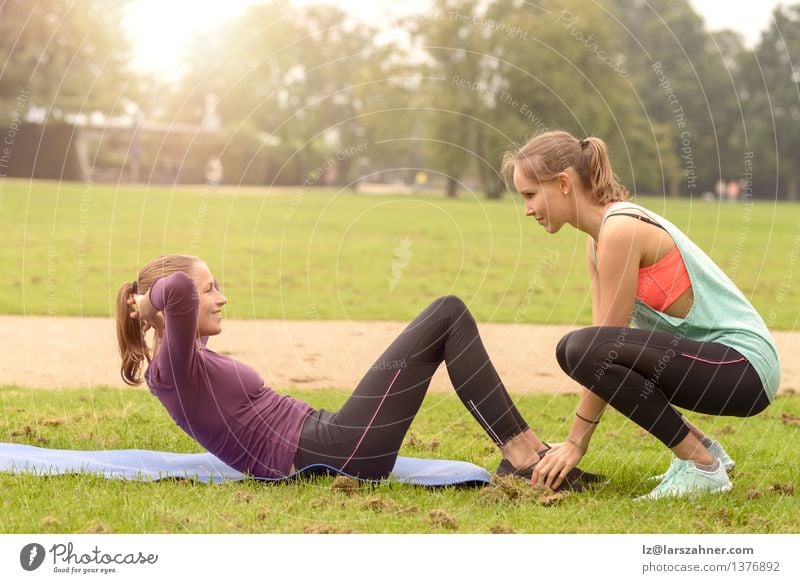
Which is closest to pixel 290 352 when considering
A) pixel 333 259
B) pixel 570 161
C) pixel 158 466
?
pixel 158 466

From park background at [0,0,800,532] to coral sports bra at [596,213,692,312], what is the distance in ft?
3.20

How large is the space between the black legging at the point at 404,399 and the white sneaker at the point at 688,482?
749mm

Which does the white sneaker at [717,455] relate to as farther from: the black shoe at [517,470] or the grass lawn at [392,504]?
the black shoe at [517,470]

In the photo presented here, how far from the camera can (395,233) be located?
82.0 feet

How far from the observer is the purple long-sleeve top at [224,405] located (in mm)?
4543

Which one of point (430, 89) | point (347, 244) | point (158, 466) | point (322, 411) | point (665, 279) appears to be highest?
point (430, 89)

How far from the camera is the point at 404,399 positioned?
4.95 m

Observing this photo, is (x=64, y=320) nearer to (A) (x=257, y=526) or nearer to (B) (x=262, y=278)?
(B) (x=262, y=278)

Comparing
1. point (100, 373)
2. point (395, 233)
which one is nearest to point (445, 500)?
point (100, 373)

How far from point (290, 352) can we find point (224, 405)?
15.6ft

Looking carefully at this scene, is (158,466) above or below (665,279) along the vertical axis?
below

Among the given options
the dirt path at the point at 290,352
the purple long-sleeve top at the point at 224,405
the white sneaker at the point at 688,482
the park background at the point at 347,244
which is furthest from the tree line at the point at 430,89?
the purple long-sleeve top at the point at 224,405
